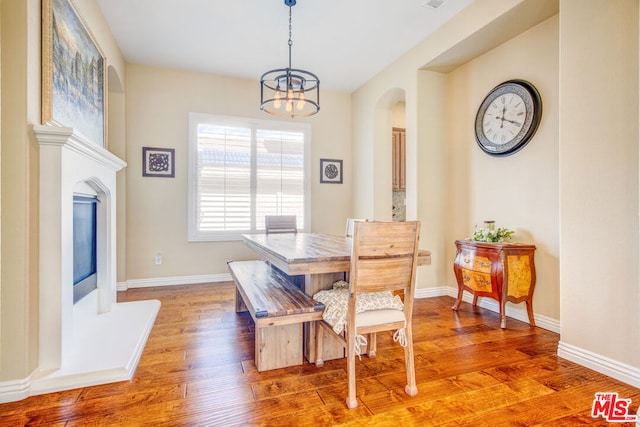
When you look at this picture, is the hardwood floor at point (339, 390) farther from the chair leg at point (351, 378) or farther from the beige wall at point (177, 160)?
the beige wall at point (177, 160)

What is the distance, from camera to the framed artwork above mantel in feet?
6.59

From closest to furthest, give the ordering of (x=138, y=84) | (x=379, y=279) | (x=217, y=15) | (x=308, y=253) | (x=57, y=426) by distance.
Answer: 1. (x=57, y=426)
2. (x=379, y=279)
3. (x=308, y=253)
4. (x=217, y=15)
5. (x=138, y=84)

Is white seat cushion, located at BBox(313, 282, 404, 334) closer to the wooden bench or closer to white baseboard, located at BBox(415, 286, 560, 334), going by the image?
the wooden bench

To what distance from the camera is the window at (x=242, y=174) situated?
4488 millimetres

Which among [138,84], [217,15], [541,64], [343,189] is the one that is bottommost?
[343,189]

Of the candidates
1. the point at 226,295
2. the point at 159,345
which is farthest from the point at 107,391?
the point at 226,295

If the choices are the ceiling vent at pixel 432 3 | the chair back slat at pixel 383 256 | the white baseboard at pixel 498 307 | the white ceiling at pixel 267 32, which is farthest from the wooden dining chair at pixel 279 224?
the ceiling vent at pixel 432 3

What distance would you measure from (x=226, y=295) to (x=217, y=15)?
300cm

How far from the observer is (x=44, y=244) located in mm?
1912

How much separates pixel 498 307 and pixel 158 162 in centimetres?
440

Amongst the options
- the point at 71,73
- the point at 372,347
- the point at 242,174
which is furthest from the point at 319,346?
the point at 242,174

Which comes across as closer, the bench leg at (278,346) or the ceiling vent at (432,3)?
the bench leg at (278,346)

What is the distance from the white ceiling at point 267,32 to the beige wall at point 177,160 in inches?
8.9

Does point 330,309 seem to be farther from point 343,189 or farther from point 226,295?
point 343,189
